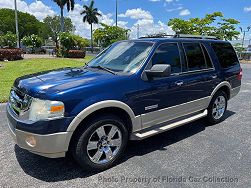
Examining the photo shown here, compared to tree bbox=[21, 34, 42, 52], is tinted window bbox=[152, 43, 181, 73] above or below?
below

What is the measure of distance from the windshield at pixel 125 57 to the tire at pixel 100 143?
900 millimetres

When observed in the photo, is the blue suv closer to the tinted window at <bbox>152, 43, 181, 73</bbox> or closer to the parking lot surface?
the tinted window at <bbox>152, 43, 181, 73</bbox>

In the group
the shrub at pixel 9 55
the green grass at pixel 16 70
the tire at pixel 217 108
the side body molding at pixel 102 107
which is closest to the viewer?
the side body molding at pixel 102 107

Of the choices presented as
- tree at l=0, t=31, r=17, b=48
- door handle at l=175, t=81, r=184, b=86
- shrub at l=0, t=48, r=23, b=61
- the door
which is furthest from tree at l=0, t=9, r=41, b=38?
door handle at l=175, t=81, r=184, b=86

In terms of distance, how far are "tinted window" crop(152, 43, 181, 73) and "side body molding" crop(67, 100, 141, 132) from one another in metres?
0.93

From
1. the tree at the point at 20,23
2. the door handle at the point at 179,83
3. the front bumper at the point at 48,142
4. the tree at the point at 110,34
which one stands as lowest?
the front bumper at the point at 48,142

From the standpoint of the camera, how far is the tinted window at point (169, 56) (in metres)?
4.00

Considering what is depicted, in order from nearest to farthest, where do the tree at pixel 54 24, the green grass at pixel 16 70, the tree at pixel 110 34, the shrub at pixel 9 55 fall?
the green grass at pixel 16 70 < the shrub at pixel 9 55 < the tree at pixel 110 34 < the tree at pixel 54 24

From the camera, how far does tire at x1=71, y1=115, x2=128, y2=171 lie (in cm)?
317

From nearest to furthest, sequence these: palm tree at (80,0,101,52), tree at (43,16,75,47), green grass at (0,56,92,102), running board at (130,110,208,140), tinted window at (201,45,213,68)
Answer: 1. running board at (130,110,208,140)
2. tinted window at (201,45,213,68)
3. green grass at (0,56,92,102)
4. palm tree at (80,0,101,52)
5. tree at (43,16,75,47)

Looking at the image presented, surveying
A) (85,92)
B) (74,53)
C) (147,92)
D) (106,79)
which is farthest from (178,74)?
(74,53)

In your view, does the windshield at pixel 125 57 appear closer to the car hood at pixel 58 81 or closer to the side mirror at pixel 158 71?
the side mirror at pixel 158 71

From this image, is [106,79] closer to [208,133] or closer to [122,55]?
[122,55]

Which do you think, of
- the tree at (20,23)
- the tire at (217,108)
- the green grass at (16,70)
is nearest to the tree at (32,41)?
the tree at (20,23)
